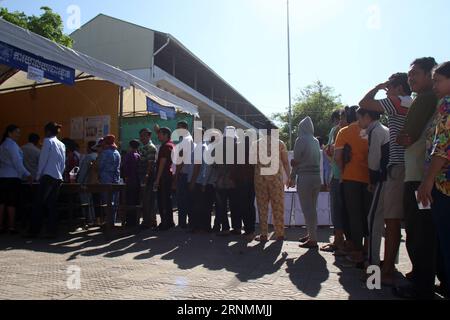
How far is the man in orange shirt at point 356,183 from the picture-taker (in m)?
4.19

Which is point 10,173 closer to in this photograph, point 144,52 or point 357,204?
point 357,204

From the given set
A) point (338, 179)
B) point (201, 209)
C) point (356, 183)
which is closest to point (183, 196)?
point (201, 209)

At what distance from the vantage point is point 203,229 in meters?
6.55

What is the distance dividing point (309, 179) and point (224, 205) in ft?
5.66

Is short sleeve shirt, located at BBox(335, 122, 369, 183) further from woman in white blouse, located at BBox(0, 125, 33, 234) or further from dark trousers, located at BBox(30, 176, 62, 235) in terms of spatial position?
woman in white blouse, located at BBox(0, 125, 33, 234)

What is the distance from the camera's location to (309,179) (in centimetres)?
529

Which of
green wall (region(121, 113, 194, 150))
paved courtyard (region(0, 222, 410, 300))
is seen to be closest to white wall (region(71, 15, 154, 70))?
green wall (region(121, 113, 194, 150))

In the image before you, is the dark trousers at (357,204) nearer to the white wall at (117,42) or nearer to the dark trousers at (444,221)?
the dark trousers at (444,221)

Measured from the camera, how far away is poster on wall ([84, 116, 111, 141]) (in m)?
9.98

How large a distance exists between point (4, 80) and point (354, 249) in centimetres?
1043

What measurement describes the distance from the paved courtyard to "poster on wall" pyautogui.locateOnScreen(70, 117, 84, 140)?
4.96 metres

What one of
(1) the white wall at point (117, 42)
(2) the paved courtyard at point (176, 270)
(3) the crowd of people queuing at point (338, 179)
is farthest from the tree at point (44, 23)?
(2) the paved courtyard at point (176, 270)
